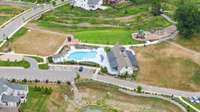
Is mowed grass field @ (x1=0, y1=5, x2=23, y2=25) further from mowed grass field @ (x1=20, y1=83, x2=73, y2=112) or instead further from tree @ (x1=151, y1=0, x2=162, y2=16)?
mowed grass field @ (x1=20, y1=83, x2=73, y2=112)

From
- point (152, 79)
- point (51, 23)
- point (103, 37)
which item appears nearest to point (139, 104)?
point (152, 79)

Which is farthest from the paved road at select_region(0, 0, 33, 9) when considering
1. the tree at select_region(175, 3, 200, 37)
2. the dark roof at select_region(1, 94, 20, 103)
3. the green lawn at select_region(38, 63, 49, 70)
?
the dark roof at select_region(1, 94, 20, 103)

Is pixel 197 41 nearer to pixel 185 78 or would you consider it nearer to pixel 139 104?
pixel 185 78

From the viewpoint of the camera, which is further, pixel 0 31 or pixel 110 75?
pixel 0 31

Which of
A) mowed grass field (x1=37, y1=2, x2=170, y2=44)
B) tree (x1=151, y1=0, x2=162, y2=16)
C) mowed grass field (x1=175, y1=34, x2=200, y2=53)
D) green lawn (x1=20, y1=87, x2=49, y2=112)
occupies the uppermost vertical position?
tree (x1=151, y1=0, x2=162, y2=16)

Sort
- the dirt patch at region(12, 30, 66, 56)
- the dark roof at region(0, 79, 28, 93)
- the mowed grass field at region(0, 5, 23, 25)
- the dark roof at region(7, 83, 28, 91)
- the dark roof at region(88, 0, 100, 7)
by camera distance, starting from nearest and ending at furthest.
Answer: the dark roof at region(0, 79, 28, 93)
the dark roof at region(7, 83, 28, 91)
the dirt patch at region(12, 30, 66, 56)
the mowed grass field at region(0, 5, 23, 25)
the dark roof at region(88, 0, 100, 7)

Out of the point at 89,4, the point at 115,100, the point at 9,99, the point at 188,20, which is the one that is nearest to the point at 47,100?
the point at 9,99
